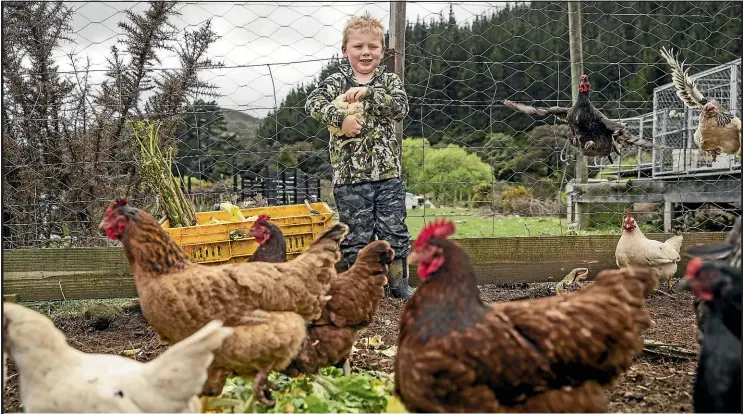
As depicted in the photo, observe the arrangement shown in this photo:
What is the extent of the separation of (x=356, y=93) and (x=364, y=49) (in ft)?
1.48

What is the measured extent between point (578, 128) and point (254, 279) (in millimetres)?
2797

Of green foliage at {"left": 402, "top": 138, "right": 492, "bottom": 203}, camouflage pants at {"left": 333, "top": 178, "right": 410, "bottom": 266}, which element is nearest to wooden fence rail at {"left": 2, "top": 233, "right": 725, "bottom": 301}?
camouflage pants at {"left": 333, "top": 178, "right": 410, "bottom": 266}

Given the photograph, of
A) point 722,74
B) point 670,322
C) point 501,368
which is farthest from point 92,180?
point 722,74

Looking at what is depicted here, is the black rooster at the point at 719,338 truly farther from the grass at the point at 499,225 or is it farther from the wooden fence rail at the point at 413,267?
the grass at the point at 499,225

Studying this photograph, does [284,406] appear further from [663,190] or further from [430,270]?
[663,190]

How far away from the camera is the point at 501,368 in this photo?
1.71 metres

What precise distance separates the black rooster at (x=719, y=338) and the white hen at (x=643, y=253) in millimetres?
3008

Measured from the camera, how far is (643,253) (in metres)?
4.45

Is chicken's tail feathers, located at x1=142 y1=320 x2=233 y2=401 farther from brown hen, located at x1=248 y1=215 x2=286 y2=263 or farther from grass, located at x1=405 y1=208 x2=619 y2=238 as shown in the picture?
grass, located at x1=405 y1=208 x2=619 y2=238

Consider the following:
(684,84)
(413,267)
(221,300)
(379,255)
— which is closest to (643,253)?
(684,84)

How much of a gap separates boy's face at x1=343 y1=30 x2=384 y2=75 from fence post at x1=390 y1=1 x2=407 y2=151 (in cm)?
79

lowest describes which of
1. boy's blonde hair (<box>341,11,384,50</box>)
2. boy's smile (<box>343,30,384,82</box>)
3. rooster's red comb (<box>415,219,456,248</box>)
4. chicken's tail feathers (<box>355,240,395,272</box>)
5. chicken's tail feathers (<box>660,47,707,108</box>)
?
chicken's tail feathers (<box>355,240,395,272</box>)

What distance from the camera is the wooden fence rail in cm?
430

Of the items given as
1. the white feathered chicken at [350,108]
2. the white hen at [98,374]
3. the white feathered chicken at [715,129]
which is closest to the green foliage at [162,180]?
the white feathered chicken at [350,108]
